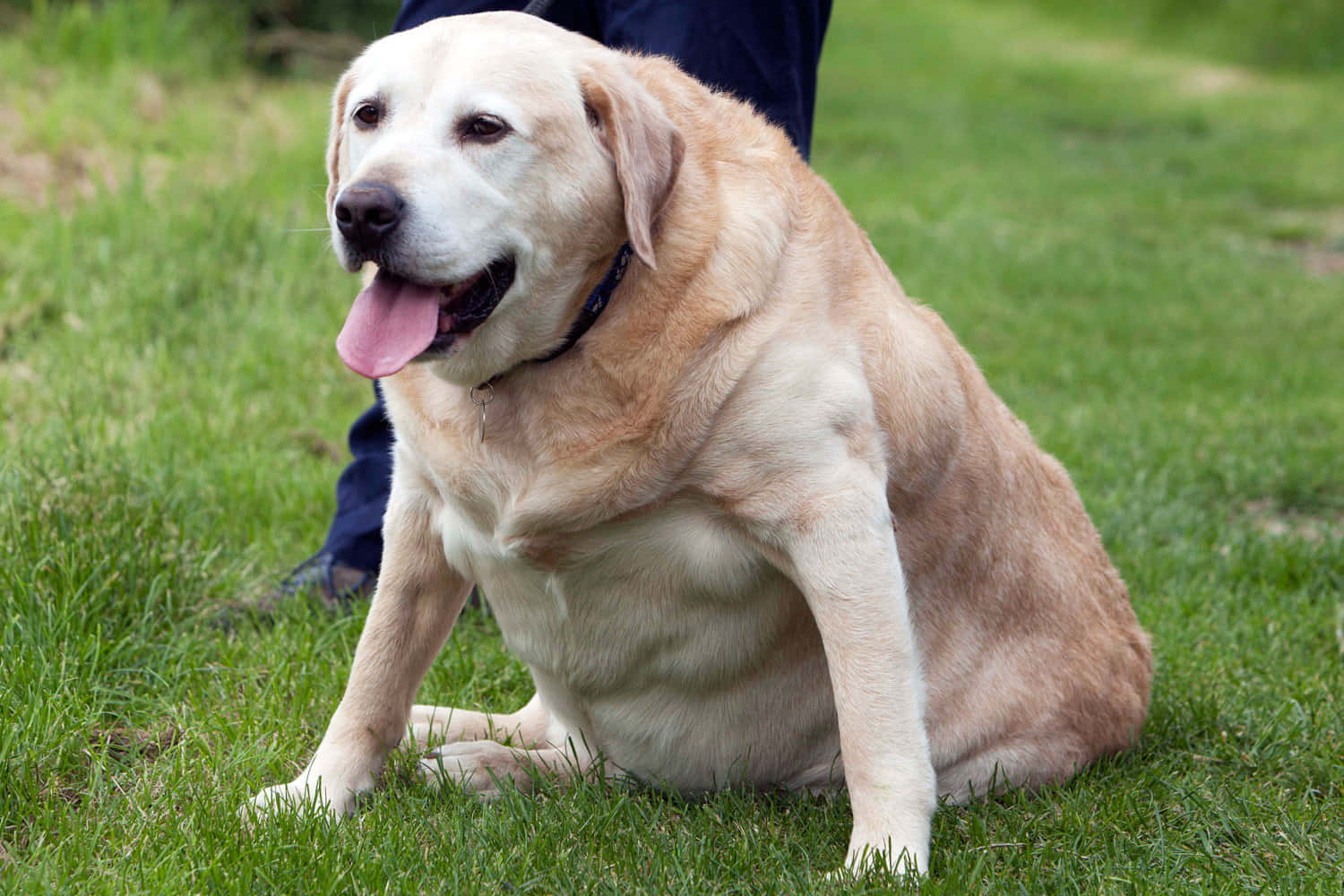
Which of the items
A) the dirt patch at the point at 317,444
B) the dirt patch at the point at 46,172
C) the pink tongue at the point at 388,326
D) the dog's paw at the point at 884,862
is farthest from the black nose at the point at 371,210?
the dirt patch at the point at 46,172

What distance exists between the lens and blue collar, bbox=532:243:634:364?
7.27ft

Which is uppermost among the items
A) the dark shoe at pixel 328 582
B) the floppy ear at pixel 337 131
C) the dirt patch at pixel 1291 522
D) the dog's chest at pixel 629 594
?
the floppy ear at pixel 337 131

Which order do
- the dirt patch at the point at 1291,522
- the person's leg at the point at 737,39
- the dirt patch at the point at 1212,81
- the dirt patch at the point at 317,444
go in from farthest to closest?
the dirt patch at the point at 1212,81 → the dirt patch at the point at 317,444 → the dirt patch at the point at 1291,522 → the person's leg at the point at 737,39

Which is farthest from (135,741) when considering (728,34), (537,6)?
(728,34)

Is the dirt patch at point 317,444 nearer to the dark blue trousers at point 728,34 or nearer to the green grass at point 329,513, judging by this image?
the green grass at point 329,513

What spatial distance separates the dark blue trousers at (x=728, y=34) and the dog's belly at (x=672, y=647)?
1130mm

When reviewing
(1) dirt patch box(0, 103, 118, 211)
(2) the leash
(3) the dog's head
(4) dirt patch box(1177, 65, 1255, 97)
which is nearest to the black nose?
(3) the dog's head

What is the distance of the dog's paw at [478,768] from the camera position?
8.27 feet

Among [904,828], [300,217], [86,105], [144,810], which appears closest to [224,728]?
[144,810]

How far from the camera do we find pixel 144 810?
2312 millimetres

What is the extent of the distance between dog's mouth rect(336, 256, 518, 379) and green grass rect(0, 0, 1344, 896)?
2.62 ft

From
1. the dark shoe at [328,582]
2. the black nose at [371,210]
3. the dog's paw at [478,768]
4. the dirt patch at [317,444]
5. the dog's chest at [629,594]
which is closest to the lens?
the black nose at [371,210]

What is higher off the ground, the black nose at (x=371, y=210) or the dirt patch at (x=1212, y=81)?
the black nose at (x=371, y=210)

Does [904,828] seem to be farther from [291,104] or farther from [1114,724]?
[291,104]
